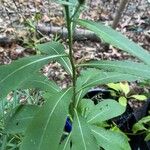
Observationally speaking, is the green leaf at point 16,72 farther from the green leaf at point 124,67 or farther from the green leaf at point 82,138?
the green leaf at point 82,138

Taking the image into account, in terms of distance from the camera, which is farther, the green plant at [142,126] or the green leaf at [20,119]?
the green plant at [142,126]

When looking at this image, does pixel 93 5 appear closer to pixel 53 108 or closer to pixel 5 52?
pixel 5 52

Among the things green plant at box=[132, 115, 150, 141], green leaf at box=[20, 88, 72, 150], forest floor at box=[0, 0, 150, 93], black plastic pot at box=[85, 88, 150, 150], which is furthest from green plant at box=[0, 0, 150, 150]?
forest floor at box=[0, 0, 150, 93]

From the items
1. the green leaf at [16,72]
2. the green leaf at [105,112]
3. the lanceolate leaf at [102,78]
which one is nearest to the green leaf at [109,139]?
the green leaf at [105,112]

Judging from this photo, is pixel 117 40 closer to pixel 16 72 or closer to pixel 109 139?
pixel 16 72

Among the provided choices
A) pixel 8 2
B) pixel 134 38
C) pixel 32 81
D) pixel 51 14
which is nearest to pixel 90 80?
pixel 32 81

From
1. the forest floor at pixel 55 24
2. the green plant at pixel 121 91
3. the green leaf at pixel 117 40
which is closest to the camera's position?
the green leaf at pixel 117 40
